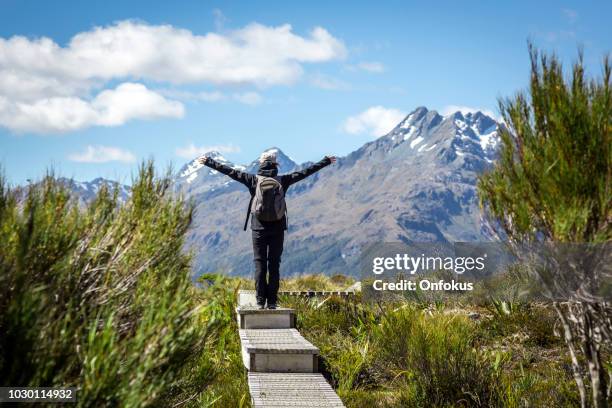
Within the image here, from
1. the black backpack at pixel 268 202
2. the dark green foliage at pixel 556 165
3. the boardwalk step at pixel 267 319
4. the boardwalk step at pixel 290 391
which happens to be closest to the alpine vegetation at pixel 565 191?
the dark green foliage at pixel 556 165

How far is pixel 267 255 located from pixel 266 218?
65cm

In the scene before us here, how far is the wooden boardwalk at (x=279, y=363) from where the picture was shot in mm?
7148

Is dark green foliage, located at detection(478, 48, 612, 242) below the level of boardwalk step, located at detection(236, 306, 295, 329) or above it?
above

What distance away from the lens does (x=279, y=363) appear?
8.34 meters

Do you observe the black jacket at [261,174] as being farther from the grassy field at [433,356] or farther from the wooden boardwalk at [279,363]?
the grassy field at [433,356]

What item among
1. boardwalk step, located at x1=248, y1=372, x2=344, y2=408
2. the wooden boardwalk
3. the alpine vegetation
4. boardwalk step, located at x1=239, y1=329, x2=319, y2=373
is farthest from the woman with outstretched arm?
the alpine vegetation

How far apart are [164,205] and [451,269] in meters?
9.14

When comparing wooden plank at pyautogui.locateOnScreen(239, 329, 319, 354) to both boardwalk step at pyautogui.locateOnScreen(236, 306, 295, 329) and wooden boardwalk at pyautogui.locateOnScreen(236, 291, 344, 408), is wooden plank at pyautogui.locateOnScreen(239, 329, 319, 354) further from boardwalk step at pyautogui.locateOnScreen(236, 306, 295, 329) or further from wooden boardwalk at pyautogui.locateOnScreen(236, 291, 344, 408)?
boardwalk step at pyautogui.locateOnScreen(236, 306, 295, 329)

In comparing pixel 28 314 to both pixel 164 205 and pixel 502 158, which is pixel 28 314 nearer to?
pixel 164 205

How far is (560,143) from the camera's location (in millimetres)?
5656

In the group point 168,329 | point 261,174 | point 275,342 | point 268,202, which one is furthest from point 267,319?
point 168,329

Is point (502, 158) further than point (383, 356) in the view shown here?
No

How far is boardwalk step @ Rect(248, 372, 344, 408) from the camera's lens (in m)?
6.98

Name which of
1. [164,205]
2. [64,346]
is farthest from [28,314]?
[164,205]
